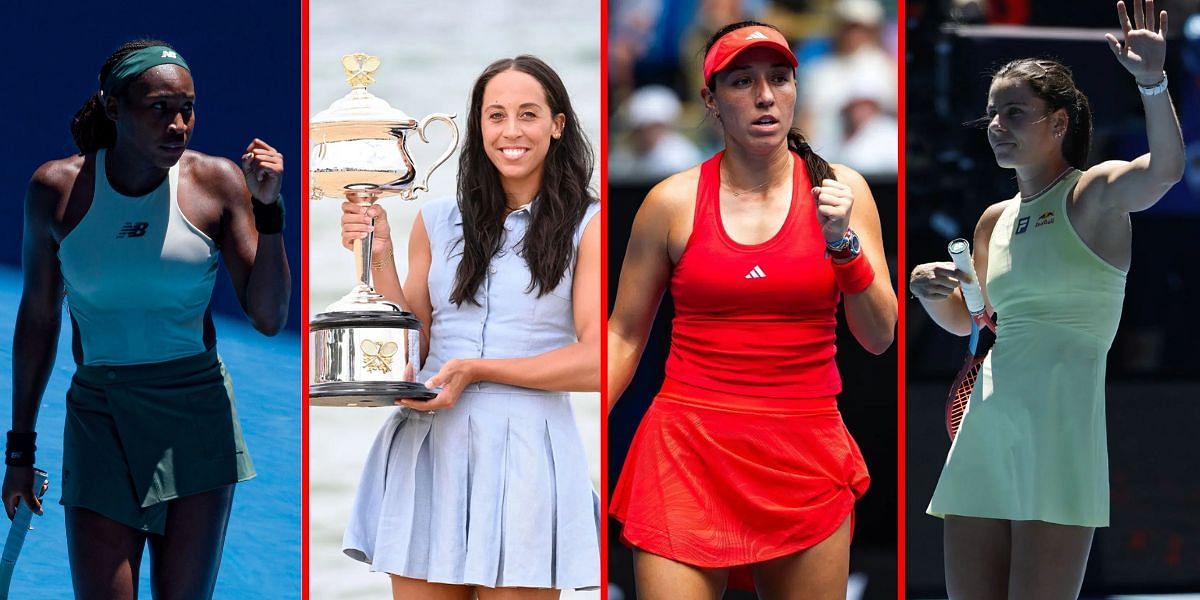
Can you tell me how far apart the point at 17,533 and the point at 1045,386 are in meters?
2.79

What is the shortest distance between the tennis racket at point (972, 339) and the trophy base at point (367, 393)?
1451 millimetres

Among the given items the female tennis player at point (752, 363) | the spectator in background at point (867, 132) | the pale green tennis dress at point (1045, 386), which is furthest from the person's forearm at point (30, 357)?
the pale green tennis dress at point (1045, 386)

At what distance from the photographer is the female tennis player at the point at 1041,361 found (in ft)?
14.3

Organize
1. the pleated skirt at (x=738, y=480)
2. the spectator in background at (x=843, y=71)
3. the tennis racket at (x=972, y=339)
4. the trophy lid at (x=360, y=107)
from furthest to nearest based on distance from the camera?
1. the spectator in background at (x=843, y=71)
2. the trophy lid at (x=360, y=107)
3. the tennis racket at (x=972, y=339)
4. the pleated skirt at (x=738, y=480)

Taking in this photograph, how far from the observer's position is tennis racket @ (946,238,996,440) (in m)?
4.55

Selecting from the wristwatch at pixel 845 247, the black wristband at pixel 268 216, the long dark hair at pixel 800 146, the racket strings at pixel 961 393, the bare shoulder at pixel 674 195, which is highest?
the long dark hair at pixel 800 146

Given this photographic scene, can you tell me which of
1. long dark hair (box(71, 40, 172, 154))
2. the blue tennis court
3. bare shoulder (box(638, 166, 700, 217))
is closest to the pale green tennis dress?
bare shoulder (box(638, 166, 700, 217))

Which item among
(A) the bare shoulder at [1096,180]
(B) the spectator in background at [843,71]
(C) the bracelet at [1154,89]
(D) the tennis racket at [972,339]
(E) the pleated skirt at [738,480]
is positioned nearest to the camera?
(C) the bracelet at [1154,89]

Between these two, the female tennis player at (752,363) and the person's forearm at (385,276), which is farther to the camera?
the person's forearm at (385,276)

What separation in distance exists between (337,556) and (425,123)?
1253 mm

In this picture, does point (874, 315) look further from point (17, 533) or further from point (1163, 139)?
point (17, 533)

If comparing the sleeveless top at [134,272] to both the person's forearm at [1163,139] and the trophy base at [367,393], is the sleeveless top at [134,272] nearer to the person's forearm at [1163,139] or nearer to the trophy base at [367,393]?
the trophy base at [367,393]

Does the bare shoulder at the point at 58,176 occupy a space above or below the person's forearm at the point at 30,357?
above

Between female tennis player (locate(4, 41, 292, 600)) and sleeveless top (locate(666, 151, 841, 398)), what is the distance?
3.68 ft
